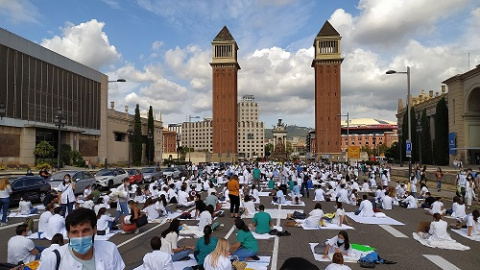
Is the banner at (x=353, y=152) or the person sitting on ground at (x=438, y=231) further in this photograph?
the banner at (x=353, y=152)

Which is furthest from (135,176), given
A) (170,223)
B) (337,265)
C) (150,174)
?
(337,265)

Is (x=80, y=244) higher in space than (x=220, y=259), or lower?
higher

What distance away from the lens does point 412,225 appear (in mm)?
14156

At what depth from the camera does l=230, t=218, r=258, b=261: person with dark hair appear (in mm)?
9094

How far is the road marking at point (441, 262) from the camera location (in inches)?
341

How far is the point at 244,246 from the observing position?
30.2ft

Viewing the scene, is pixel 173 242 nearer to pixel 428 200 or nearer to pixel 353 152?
pixel 428 200

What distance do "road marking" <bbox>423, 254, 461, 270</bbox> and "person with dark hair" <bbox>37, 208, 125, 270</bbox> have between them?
26.5 ft

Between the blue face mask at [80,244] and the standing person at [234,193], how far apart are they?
12.1 m

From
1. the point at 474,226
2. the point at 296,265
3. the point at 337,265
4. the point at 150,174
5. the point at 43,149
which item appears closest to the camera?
the point at 296,265

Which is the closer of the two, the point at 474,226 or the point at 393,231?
the point at 474,226

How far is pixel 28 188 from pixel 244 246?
14.6 m

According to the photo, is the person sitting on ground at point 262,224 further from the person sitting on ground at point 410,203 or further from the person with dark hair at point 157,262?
the person sitting on ground at point 410,203

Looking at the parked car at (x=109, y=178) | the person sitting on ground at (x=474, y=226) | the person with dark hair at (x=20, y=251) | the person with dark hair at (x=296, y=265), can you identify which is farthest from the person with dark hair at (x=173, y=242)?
the parked car at (x=109, y=178)
